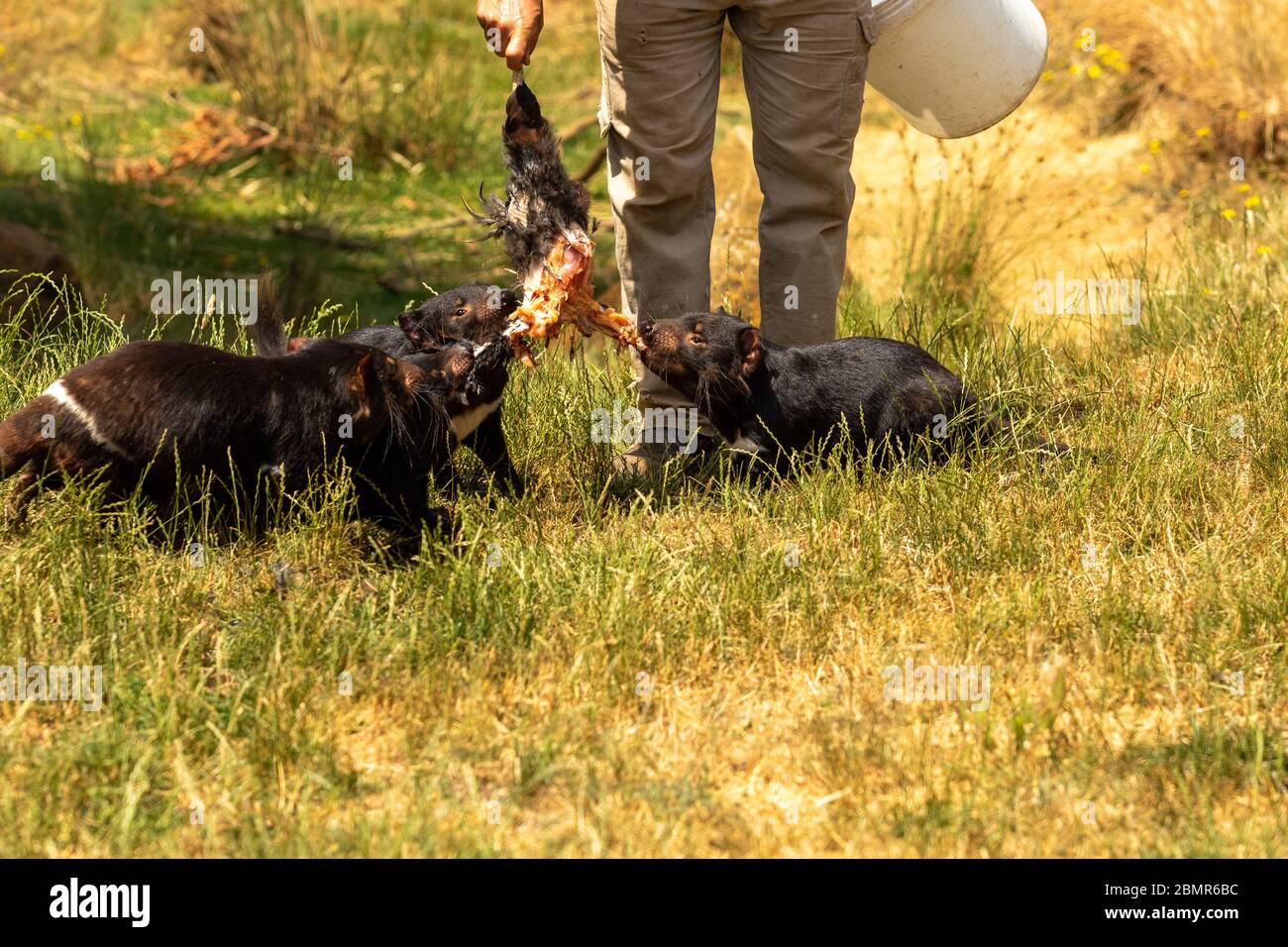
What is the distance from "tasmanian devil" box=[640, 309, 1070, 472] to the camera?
191 inches

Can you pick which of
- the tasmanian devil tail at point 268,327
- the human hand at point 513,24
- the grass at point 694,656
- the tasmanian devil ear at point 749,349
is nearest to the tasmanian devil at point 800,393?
the tasmanian devil ear at point 749,349

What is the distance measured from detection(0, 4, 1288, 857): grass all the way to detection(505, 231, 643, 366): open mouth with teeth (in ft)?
1.70

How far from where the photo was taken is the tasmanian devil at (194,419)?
4.04 meters

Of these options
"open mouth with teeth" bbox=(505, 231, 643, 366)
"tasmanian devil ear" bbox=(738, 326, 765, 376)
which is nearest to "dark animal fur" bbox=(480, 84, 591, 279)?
"open mouth with teeth" bbox=(505, 231, 643, 366)

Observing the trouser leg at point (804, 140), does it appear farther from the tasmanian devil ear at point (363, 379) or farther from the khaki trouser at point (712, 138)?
the tasmanian devil ear at point (363, 379)

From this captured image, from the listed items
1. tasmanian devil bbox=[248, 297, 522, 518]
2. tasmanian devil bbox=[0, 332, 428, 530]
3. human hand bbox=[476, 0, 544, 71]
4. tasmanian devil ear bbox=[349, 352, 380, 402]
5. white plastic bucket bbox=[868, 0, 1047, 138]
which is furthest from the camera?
white plastic bucket bbox=[868, 0, 1047, 138]

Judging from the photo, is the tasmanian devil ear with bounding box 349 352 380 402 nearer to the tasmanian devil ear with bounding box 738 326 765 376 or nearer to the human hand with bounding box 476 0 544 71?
the human hand with bounding box 476 0 544 71

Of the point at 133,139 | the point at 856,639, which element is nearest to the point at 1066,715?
the point at 856,639

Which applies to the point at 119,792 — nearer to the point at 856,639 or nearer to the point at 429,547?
the point at 429,547

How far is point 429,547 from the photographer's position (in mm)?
4031

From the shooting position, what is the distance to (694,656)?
12.3 ft

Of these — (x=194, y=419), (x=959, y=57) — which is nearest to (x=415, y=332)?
(x=194, y=419)

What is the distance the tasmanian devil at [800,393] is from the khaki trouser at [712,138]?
33 cm

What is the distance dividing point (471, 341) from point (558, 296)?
1.34 feet
